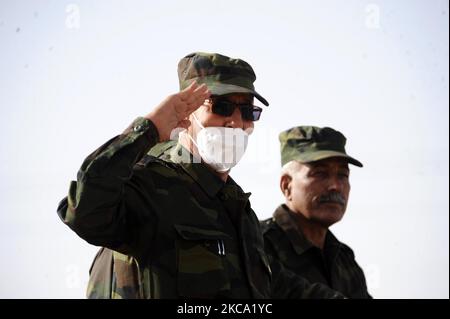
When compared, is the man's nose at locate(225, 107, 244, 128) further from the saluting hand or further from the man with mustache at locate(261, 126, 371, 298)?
the man with mustache at locate(261, 126, 371, 298)

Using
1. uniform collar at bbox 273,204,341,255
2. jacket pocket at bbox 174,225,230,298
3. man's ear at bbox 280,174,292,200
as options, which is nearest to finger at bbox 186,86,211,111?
jacket pocket at bbox 174,225,230,298

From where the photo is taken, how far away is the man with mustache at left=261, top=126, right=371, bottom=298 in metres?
8.80

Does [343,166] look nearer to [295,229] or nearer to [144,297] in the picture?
[295,229]

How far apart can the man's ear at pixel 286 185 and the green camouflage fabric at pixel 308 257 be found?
190 millimetres

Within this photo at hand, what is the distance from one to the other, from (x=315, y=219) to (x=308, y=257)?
0.38 meters

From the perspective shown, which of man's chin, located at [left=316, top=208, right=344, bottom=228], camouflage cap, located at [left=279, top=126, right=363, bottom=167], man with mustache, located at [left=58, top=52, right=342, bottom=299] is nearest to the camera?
man with mustache, located at [left=58, top=52, right=342, bottom=299]

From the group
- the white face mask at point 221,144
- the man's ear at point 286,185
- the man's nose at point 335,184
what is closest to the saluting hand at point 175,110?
the white face mask at point 221,144

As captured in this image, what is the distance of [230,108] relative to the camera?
5703 millimetres

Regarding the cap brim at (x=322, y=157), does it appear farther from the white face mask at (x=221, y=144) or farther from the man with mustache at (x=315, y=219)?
the white face mask at (x=221, y=144)

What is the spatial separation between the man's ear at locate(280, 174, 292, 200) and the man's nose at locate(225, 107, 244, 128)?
3.60 m

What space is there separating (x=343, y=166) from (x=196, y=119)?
147 inches

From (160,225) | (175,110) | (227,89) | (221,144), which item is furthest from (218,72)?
(160,225)

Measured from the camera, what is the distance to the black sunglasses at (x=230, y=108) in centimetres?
568
